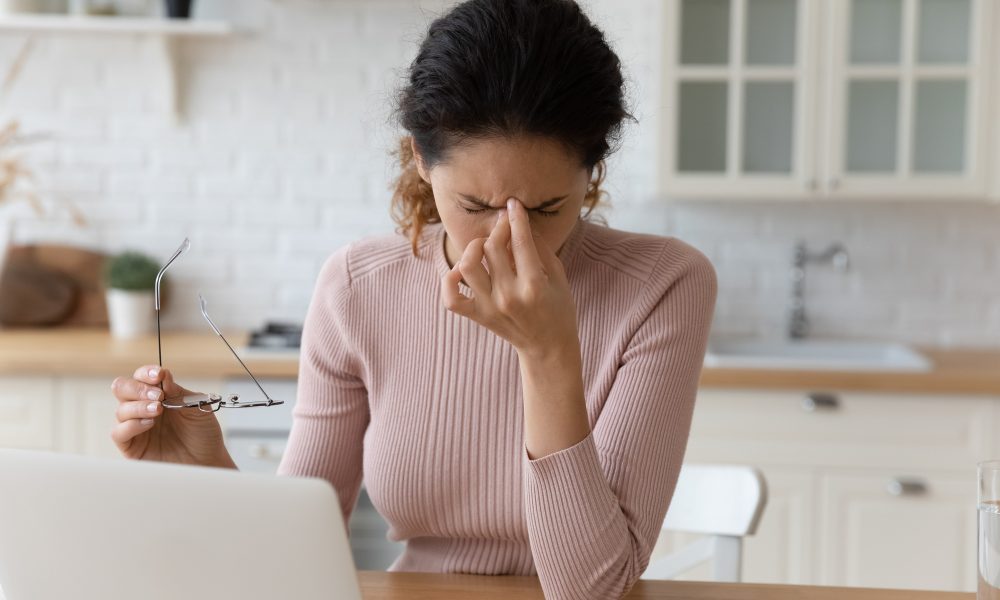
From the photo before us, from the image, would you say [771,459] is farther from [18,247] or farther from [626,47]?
[18,247]

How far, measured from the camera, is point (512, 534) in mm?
1391

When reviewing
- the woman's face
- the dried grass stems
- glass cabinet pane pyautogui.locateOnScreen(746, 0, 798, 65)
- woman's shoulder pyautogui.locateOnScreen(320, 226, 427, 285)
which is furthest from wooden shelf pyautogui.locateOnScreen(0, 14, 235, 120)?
the woman's face

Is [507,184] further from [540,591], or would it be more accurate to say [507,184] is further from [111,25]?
[111,25]

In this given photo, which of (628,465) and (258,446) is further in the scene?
(258,446)

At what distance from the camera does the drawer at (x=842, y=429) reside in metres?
2.59

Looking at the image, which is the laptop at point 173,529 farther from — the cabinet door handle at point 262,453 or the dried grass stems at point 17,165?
the dried grass stems at point 17,165

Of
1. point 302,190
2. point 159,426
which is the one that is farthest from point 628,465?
point 302,190

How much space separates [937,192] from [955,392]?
1.92ft

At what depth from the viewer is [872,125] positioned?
9.36 feet

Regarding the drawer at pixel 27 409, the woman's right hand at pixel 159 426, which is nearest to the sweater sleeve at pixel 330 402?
the woman's right hand at pixel 159 426

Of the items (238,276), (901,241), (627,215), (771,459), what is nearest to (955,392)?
(771,459)

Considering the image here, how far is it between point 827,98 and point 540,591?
203 cm

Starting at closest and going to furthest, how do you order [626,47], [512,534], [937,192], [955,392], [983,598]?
1. [983,598]
2. [512,534]
3. [955,392]
4. [937,192]
5. [626,47]

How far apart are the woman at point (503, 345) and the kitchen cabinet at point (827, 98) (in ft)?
4.85
